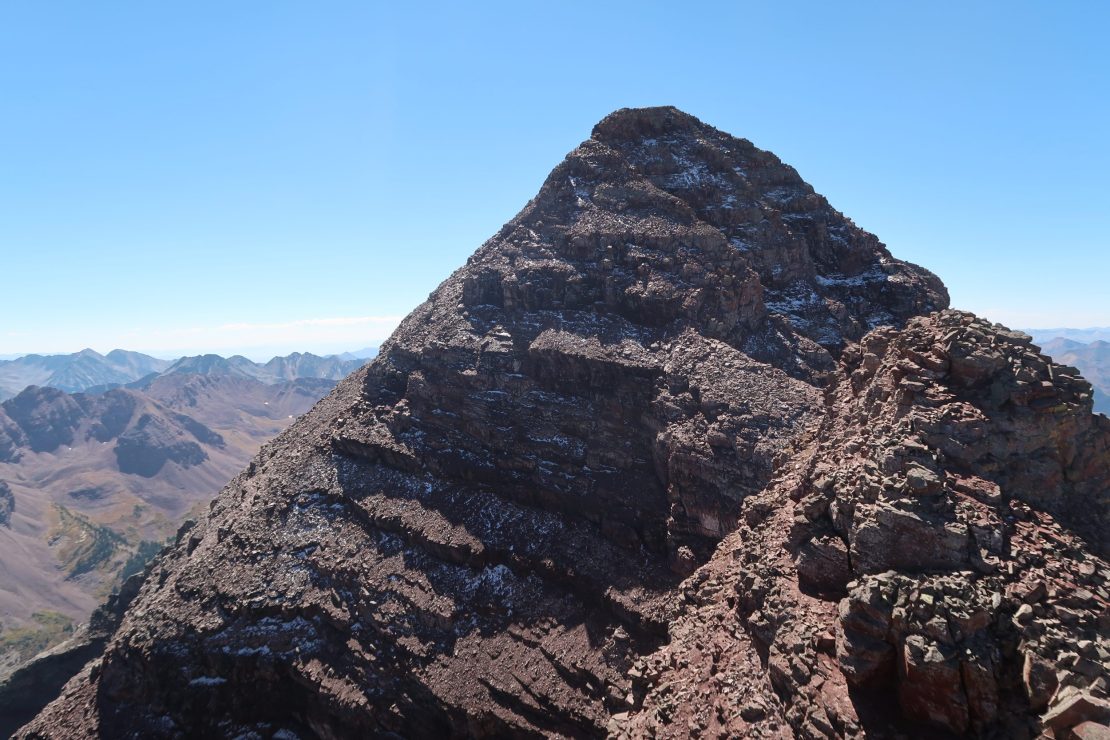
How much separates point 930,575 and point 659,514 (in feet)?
95.0

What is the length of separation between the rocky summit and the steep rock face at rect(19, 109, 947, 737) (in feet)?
0.96

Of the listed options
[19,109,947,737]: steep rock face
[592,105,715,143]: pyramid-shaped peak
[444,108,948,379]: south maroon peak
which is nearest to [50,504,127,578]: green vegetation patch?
[19,109,947,737]: steep rock face

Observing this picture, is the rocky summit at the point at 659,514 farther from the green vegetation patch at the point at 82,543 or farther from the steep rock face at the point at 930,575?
the green vegetation patch at the point at 82,543

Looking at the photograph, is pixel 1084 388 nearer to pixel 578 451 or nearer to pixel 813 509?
pixel 813 509

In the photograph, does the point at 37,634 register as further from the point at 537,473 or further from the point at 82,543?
the point at 537,473

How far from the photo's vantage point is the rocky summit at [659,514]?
17422mm

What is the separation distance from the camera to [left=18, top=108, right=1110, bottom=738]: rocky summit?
57.2ft

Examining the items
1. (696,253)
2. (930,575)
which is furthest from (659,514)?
(930,575)

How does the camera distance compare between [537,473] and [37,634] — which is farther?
[37,634]

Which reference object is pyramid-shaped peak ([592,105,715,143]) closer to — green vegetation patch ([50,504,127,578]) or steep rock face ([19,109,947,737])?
steep rock face ([19,109,947,737])

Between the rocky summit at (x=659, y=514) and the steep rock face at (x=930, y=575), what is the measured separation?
91mm

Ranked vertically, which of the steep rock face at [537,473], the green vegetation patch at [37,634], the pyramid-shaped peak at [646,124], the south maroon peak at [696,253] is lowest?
the green vegetation patch at [37,634]

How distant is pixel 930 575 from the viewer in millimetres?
17484

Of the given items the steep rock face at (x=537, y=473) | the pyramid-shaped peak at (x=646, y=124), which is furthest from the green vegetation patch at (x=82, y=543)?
the pyramid-shaped peak at (x=646, y=124)
